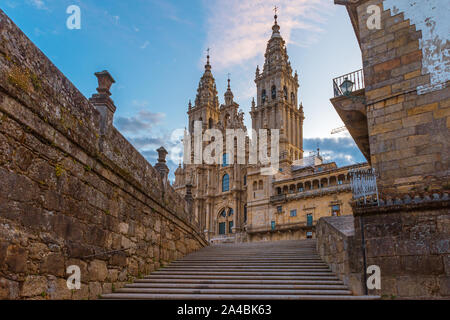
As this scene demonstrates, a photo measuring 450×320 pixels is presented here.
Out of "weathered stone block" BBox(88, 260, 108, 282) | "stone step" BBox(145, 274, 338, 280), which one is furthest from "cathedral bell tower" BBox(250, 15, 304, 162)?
"weathered stone block" BBox(88, 260, 108, 282)

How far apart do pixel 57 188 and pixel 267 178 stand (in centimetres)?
3498

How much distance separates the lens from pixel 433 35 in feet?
32.6

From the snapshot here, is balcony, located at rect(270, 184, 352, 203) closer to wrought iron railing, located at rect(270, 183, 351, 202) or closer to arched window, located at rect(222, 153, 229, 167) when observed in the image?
wrought iron railing, located at rect(270, 183, 351, 202)


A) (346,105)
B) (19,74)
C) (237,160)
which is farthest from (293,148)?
(19,74)

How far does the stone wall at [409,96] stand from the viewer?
9.26 meters

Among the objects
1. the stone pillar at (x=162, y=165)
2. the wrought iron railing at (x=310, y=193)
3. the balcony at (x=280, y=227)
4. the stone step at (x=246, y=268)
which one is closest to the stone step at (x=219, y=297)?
A: the stone step at (x=246, y=268)

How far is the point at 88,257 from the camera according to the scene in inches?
252

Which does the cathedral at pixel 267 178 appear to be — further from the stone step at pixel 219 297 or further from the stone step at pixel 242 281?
the stone step at pixel 219 297

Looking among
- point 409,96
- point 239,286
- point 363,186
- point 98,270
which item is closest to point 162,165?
point 239,286

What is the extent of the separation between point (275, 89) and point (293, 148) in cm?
874

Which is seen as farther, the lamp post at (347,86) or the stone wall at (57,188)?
the lamp post at (347,86)

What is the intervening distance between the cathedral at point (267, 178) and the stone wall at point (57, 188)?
21111mm
